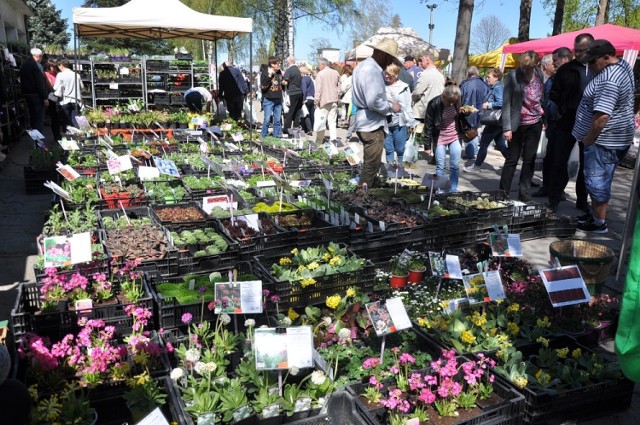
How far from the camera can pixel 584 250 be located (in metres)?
4.51

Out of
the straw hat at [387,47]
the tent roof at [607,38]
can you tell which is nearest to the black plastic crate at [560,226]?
the straw hat at [387,47]

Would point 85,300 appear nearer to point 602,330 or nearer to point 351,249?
point 351,249

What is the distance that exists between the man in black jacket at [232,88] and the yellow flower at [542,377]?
10937 mm

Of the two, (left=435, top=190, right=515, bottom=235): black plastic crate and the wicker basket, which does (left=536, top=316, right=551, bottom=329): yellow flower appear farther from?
(left=435, top=190, right=515, bottom=235): black plastic crate

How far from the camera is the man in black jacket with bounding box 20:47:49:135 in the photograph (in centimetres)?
1045

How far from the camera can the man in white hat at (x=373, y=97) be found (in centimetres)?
607

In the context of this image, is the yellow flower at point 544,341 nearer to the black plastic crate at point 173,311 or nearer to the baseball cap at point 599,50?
the black plastic crate at point 173,311

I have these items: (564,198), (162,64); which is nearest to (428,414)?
(564,198)

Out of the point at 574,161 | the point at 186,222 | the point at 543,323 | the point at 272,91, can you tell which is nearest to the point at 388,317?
the point at 543,323

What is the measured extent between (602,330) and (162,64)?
1288 cm

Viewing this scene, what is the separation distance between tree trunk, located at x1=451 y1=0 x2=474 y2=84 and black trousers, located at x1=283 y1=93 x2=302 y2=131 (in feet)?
12.4

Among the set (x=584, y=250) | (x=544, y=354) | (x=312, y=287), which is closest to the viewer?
(x=544, y=354)

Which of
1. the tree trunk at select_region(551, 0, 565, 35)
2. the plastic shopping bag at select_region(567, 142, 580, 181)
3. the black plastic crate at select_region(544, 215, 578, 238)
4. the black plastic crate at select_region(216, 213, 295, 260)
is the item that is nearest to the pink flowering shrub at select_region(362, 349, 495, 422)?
the black plastic crate at select_region(216, 213, 295, 260)

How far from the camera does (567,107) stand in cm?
658
